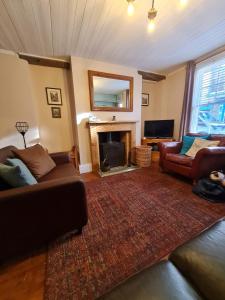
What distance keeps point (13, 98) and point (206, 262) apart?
3.40 metres

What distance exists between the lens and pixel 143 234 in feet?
4.54

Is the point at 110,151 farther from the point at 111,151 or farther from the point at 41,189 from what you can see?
the point at 41,189

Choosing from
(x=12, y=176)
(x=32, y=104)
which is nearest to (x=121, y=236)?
(x=12, y=176)

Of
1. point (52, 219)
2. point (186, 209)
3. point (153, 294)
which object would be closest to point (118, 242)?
point (52, 219)

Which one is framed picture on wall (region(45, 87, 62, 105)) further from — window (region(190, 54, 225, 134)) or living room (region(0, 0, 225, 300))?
window (region(190, 54, 225, 134))

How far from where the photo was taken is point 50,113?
3111 mm

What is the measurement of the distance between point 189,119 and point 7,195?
3.70 metres

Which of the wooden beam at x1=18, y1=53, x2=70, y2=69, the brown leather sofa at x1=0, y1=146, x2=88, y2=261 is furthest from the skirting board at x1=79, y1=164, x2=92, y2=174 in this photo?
the wooden beam at x1=18, y1=53, x2=70, y2=69

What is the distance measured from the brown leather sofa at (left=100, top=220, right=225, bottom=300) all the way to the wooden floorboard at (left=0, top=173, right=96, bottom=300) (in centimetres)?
76

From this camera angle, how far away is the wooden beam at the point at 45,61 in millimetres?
2637

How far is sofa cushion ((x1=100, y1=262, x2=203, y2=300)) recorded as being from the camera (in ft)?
1.73

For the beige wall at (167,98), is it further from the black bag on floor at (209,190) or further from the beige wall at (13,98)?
the beige wall at (13,98)

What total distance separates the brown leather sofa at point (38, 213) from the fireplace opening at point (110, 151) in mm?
1904

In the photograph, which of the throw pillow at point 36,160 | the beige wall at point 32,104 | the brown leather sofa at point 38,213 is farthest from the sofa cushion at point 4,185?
the beige wall at point 32,104
